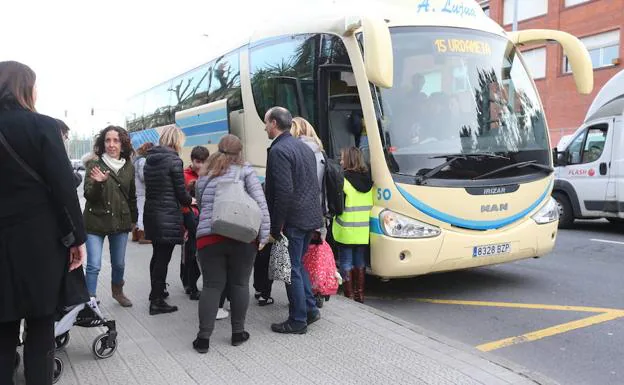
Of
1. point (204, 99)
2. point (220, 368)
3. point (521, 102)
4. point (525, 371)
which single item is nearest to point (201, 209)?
point (220, 368)

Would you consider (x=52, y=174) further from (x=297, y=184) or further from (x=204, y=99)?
(x=204, y=99)

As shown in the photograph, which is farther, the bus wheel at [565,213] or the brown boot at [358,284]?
the bus wheel at [565,213]

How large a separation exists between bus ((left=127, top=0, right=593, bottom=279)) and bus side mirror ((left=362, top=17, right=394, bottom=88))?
0.01 m

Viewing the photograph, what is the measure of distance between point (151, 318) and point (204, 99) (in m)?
5.36

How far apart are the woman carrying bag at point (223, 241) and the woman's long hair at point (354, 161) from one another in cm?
161

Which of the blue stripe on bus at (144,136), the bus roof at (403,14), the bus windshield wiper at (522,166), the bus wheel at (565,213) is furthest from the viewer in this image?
the blue stripe on bus at (144,136)

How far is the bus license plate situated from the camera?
584cm

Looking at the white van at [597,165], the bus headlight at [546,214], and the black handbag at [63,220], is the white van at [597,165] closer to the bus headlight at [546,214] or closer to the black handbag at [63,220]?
the bus headlight at [546,214]

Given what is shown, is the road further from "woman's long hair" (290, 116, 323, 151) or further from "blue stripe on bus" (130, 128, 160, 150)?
"blue stripe on bus" (130, 128, 160, 150)

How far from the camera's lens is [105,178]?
4742 mm

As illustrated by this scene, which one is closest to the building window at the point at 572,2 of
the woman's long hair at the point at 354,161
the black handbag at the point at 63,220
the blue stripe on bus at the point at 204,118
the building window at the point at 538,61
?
the building window at the point at 538,61

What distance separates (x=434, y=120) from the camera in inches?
232

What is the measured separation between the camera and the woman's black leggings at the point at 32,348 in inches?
117

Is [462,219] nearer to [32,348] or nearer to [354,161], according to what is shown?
[354,161]
